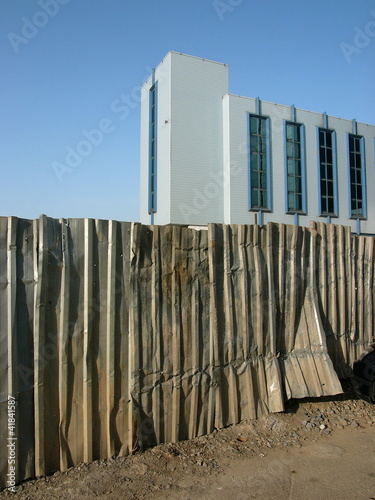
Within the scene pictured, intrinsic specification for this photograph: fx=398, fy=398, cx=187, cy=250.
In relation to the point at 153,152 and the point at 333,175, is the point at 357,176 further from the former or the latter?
the point at 153,152

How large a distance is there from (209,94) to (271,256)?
62.9 ft

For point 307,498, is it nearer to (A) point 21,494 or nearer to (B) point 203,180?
(A) point 21,494

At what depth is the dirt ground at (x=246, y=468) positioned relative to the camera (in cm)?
331

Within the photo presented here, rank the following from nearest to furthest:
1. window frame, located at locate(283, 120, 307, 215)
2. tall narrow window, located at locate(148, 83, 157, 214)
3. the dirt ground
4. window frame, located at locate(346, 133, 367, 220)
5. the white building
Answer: the dirt ground < the white building < tall narrow window, located at locate(148, 83, 157, 214) < window frame, located at locate(283, 120, 307, 215) < window frame, located at locate(346, 133, 367, 220)

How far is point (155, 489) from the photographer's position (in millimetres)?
3348

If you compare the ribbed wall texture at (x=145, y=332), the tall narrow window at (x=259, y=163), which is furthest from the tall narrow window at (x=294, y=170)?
the ribbed wall texture at (x=145, y=332)

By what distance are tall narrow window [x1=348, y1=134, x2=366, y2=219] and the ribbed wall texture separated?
70.6 ft

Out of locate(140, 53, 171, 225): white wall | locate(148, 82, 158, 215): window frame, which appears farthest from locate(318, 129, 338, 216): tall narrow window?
locate(148, 82, 158, 215): window frame

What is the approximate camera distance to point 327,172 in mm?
24156

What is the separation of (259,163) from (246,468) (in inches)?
794

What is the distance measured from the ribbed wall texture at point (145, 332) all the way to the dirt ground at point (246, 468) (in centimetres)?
14

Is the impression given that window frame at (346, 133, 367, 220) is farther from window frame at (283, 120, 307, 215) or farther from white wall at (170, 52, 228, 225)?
white wall at (170, 52, 228, 225)

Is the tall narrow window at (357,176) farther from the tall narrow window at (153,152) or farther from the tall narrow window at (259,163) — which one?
the tall narrow window at (153,152)

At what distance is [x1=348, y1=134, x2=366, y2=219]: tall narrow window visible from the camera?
981 inches
